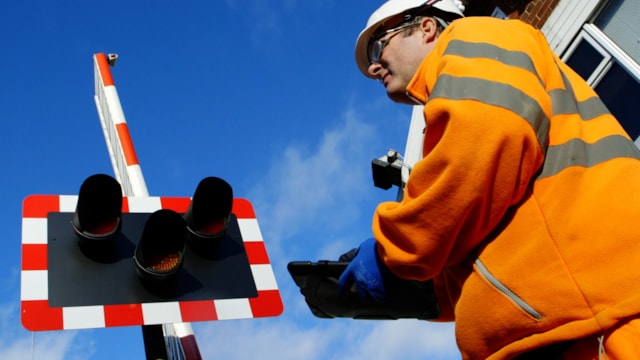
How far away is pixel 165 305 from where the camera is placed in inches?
115

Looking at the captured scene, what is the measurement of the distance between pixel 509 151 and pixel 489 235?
0.25 m

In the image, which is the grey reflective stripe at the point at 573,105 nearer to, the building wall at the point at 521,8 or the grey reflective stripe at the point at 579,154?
the grey reflective stripe at the point at 579,154

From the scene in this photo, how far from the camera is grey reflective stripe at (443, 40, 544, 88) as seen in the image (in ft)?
6.15

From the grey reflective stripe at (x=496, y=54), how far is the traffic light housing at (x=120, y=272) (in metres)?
1.45

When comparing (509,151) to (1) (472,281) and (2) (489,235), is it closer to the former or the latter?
(2) (489,235)

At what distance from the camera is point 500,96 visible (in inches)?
69.6

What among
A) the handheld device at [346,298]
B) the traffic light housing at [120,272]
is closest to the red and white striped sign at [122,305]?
the traffic light housing at [120,272]

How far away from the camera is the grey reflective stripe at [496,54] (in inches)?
73.9

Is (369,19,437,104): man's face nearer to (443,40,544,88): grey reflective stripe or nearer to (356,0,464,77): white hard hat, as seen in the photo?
(356,0,464,77): white hard hat

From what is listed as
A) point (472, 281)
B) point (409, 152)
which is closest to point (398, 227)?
point (472, 281)

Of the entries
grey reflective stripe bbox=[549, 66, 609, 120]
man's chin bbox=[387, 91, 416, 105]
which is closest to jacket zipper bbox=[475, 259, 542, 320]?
grey reflective stripe bbox=[549, 66, 609, 120]

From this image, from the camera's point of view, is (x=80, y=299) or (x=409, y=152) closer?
(x=80, y=299)

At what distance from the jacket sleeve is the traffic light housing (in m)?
1.30

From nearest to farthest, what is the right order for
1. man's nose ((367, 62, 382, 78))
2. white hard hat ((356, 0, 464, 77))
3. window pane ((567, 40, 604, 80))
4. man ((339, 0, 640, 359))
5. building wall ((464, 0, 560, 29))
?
man ((339, 0, 640, 359))
man's nose ((367, 62, 382, 78))
white hard hat ((356, 0, 464, 77))
window pane ((567, 40, 604, 80))
building wall ((464, 0, 560, 29))
